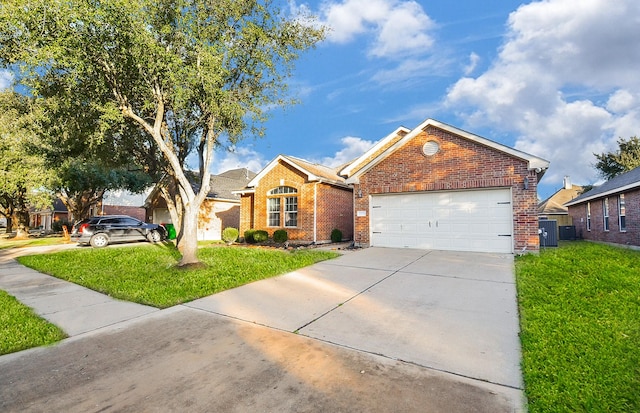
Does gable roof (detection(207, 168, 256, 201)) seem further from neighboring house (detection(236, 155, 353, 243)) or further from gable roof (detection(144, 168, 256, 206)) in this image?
neighboring house (detection(236, 155, 353, 243))

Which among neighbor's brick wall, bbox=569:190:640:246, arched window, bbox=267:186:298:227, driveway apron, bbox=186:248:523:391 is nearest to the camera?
driveway apron, bbox=186:248:523:391

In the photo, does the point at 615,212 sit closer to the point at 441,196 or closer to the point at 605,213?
the point at 605,213

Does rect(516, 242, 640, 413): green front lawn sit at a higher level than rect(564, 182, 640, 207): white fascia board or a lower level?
lower

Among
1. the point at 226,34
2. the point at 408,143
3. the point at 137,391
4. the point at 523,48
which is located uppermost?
the point at 523,48

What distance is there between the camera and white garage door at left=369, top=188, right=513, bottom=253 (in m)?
10.5

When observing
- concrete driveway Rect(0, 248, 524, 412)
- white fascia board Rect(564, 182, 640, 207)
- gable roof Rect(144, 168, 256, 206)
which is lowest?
concrete driveway Rect(0, 248, 524, 412)

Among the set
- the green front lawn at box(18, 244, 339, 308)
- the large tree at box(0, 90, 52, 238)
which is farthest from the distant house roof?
the large tree at box(0, 90, 52, 238)

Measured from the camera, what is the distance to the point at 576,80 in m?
17.9

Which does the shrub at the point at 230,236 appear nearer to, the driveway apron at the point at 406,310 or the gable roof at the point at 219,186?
the gable roof at the point at 219,186

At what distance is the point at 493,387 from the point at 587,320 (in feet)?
8.63

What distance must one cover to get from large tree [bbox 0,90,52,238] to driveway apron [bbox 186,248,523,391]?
61.0 ft

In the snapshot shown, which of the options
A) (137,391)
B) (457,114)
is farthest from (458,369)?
(457,114)

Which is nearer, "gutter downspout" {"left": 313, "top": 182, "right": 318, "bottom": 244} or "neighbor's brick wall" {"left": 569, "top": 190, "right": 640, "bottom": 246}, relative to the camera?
"neighbor's brick wall" {"left": 569, "top": 190, "right": 640, "bottom": 246}

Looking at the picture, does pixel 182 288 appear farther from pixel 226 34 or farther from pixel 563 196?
pixel 563 196
